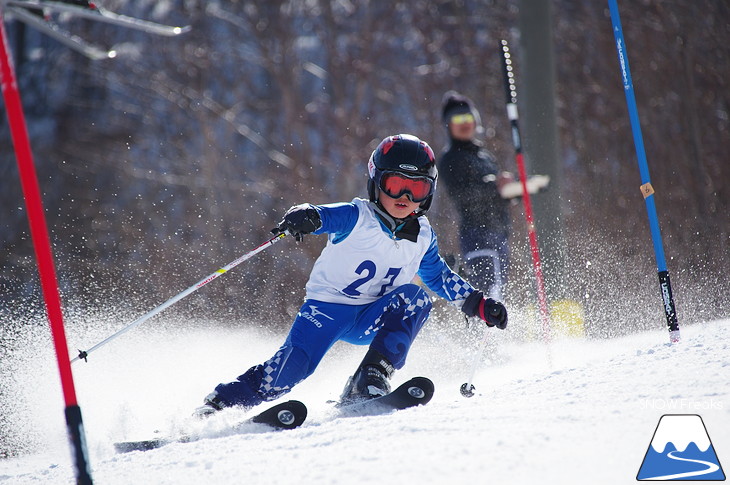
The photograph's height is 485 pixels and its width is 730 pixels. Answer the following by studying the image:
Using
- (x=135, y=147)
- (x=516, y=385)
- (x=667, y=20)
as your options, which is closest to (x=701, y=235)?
(x=667, y=20)

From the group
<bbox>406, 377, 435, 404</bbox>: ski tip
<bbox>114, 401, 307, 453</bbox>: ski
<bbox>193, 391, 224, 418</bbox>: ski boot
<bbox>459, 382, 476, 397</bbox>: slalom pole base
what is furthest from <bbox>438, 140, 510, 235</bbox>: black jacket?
<bbox>114, 401, 307, 453</bbox>: ski

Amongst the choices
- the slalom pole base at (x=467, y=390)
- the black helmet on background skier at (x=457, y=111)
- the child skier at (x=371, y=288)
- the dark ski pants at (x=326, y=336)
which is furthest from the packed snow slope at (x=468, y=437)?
the black helmet on background skier at (x=457, y=111)

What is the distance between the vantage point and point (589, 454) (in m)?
2.35

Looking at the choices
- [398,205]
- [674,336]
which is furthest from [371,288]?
[674,336]

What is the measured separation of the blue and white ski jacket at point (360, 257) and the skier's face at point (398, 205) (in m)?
0.08

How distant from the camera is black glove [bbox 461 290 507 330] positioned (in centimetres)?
422

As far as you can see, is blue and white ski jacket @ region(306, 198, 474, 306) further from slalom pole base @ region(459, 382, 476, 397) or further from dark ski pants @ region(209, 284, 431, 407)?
slalom pole base @ region(459, 382, 476, 397)

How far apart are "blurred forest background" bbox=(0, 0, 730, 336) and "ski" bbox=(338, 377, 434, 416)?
694cm

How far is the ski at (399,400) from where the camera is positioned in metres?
3.62

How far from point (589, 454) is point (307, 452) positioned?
0.95 m

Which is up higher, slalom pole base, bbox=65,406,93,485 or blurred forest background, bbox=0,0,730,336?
blurred forest background, bbox=0,0,730,336

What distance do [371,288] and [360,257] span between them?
21cm

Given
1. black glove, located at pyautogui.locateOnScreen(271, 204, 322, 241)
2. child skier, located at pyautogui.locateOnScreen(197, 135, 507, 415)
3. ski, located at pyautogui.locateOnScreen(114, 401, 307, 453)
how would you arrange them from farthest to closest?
child skier, located at pyautogui.locateOnScreen(197, 135, 507, 415), black glove, located at pyautogui.locateOnScreen(271, 204, 322, 241), ski, located at pyautogui.locateOnScreen(114, 401, 307, 453)

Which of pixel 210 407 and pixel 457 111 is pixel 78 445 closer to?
Answer: pixel 210 407
